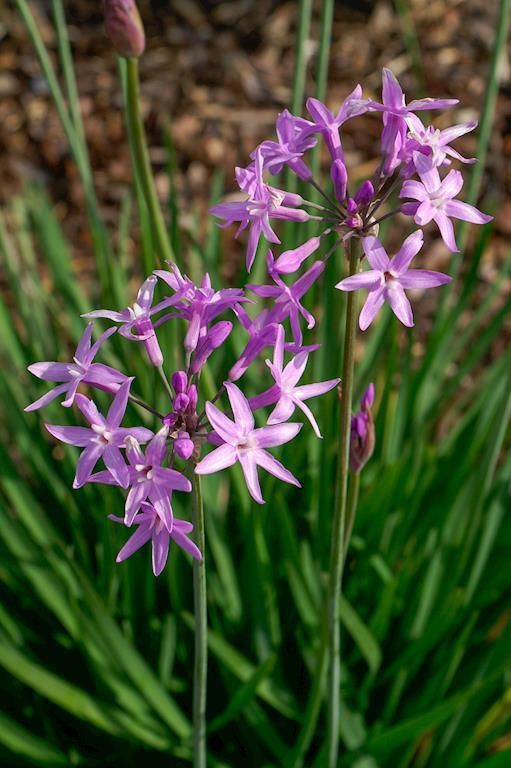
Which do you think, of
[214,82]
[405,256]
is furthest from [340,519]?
[214,82]

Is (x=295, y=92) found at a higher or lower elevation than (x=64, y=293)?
higher

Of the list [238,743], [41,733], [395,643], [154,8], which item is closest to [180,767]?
[238,743]

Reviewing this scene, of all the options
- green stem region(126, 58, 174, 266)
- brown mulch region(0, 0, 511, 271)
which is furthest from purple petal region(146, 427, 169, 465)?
brown mulch region(0, 0, 511, 271)

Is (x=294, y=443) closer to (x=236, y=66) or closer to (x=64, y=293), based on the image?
(x=64, y=293)

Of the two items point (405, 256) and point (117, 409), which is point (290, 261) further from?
point (117, 409)

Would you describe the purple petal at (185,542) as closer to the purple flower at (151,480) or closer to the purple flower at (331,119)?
the purple flower at (151,480)

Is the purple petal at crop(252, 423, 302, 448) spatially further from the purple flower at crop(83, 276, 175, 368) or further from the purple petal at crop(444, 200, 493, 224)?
the purple petal at crop(444, 200, 493, 224)
